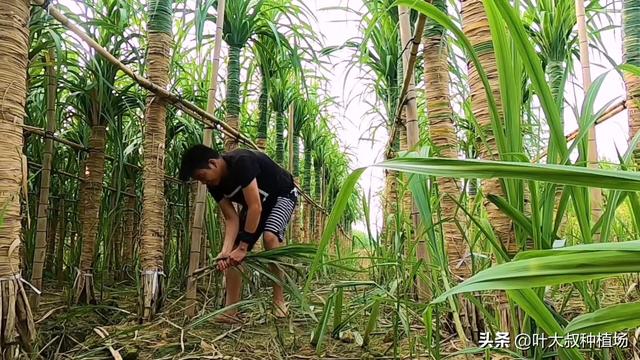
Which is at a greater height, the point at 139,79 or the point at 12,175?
the point at 139,79

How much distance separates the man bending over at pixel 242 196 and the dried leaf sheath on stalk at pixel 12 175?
825 mm

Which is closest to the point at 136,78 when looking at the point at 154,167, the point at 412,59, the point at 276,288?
the point at 154,167

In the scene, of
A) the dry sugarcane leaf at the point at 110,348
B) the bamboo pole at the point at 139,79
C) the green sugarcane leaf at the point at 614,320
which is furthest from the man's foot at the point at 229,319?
the green sugarcane leaf at the point at 614,320

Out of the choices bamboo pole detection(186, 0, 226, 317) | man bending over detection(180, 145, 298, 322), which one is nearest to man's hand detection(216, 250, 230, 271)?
man bending over detection(180, 145, 298, 322)

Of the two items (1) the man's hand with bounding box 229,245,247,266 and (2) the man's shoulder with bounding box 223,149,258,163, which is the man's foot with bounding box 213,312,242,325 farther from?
(2) the man's shoulder with bounding box 223,149,258,163

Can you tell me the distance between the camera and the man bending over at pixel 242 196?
78.1 inches

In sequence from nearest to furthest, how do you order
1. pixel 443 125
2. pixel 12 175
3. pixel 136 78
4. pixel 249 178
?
pixel 12 175
pixel 443 125
pixel 136 78
pixel 249 178

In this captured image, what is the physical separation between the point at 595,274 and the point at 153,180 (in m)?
1.86

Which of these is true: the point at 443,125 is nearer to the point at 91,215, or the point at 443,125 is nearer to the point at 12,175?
the point at 12,175

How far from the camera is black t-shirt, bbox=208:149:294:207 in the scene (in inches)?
82.3

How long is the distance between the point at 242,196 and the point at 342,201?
181cm

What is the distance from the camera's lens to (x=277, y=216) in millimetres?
2369

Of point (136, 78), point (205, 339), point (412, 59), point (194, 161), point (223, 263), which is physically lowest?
point (205, 339)

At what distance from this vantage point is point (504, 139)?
2.31 ft
